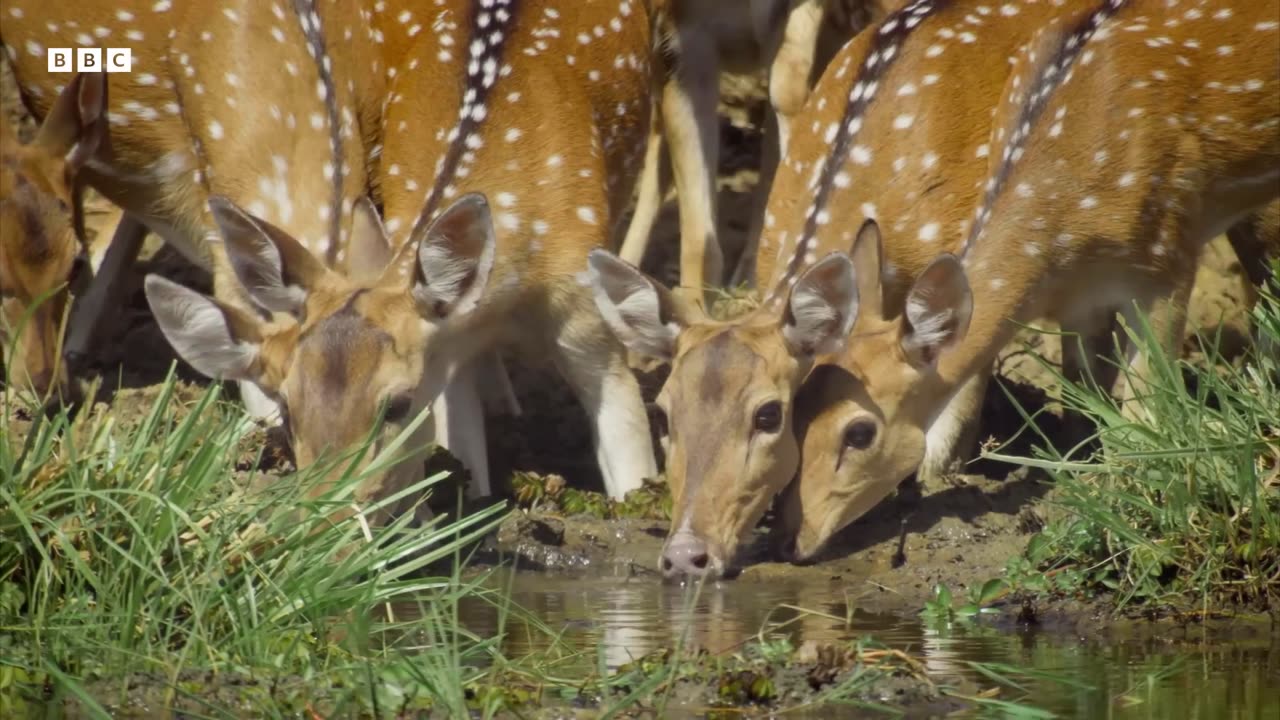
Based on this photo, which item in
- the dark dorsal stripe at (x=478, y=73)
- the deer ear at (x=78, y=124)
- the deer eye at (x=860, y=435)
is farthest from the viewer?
the deer ear at (x=78, y=124)

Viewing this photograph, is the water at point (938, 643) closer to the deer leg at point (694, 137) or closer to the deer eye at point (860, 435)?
the deer eye at point (860, 435)

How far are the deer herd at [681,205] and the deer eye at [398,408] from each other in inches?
0.6

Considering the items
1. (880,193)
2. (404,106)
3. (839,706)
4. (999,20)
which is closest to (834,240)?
(880,193)

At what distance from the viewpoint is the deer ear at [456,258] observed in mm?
8039

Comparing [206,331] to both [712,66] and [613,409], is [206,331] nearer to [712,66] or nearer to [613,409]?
[613,409]

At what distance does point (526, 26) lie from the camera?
9258 millimetres

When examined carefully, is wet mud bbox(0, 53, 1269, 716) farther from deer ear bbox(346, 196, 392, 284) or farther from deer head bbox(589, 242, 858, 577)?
deer ear bbox(346, 196, 392, 284)

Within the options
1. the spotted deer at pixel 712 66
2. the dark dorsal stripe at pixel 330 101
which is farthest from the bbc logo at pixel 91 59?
the spotted deer at pixel 712 66

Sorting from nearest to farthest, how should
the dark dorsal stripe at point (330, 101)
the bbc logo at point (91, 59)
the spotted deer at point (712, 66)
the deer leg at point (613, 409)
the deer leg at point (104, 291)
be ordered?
the deer leg at point (613, 409) < the dark dorsal stripe at point (330, 101) < the bbc logo at point (91, 59) < the spotted deer at point (712, 66) < the deer leg at point (104, 291)

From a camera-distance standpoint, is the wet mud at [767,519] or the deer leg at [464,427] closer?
the wet mud at [767,519]

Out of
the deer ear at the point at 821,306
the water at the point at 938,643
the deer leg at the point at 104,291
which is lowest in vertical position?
the water at the point at 938,643

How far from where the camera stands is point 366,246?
8.55m

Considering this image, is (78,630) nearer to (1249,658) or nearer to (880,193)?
(1249,658)

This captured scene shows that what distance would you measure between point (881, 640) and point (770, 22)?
14.0 feet
